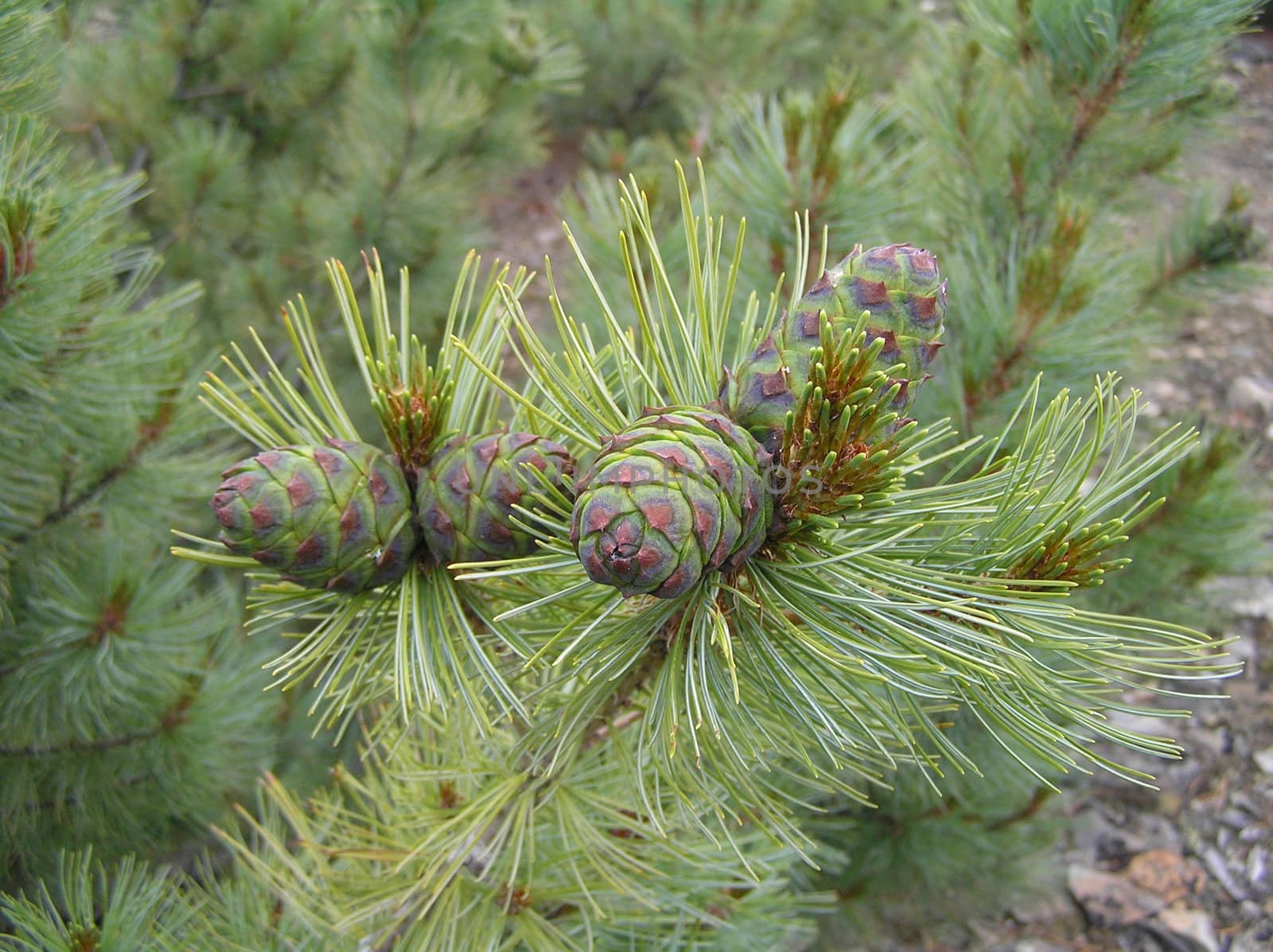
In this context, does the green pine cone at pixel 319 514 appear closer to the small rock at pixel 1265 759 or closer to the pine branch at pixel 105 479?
the pine branch at pixel 105 479

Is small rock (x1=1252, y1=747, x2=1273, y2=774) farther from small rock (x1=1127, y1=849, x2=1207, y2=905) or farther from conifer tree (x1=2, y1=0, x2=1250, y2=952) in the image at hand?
conifer tree (x1=2, y1=0, x2=1250, y2=952)

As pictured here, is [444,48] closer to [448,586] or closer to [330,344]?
[330,344]

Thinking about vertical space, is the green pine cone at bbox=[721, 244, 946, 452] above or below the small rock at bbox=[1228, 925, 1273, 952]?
above

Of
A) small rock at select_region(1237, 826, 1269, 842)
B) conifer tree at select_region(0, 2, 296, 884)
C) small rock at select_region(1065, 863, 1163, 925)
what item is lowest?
small rock at select_region(1237, 826, 1269, 842)

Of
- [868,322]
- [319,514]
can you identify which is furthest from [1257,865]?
[319,514]

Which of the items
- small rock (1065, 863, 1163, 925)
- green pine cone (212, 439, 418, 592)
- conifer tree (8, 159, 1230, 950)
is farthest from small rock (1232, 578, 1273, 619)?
green pine cone (212, 439, 418, 592)

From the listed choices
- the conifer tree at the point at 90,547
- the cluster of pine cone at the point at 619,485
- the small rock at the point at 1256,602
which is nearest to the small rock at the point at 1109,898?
the small rock at the point at 1256,602
